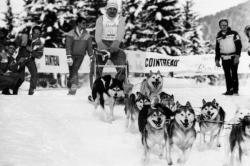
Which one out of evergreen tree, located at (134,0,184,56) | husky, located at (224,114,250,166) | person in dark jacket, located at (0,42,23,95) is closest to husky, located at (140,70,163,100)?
person in dark jacket, located at (0,42,23,95)

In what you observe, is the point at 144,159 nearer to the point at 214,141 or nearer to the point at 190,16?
the point at 214,141

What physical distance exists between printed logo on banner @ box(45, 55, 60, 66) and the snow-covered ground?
8.44 meters

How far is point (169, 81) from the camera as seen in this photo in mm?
18719

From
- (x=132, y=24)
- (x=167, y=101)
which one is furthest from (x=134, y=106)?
(x=132, y=24)

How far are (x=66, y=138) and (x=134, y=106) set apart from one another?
153 centimetres

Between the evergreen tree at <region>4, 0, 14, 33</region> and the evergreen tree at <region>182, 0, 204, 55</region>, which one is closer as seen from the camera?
the evergreen tree at <region>182, 0, 204, 55</region>

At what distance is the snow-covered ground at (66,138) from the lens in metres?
5.51

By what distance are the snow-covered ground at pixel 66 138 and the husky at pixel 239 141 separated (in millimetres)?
262

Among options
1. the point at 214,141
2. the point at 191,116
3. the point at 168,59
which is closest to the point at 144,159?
the point at 191,116

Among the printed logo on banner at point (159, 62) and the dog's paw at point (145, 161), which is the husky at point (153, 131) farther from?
the printed logo on banner at point (159, 62)

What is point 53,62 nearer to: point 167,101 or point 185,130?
point 167,101

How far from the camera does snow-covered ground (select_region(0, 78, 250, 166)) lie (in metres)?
5.51

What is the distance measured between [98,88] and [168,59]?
10.1 metres

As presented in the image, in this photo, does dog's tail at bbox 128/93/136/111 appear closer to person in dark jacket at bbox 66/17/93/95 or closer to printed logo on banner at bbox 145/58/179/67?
person in dark jacket at bbox 66/17/93/95
